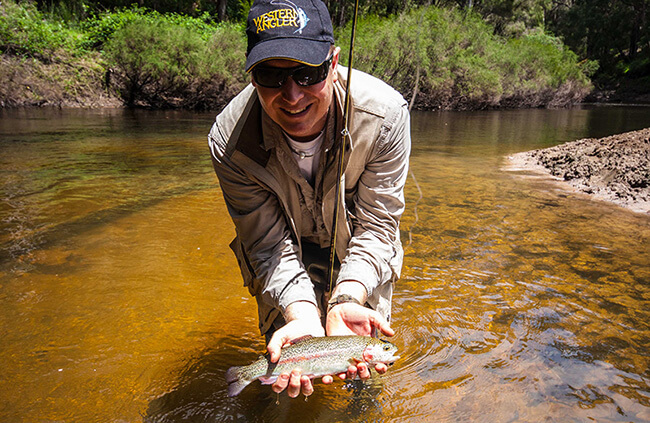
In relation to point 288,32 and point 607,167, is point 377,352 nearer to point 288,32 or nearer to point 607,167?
point 288,32

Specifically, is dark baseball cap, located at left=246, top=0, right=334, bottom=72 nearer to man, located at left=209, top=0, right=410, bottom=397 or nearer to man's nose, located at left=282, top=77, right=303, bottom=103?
man, located at left=209, top=0, right=410, bottom=397

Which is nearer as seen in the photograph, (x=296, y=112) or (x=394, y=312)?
(x=296, y=112)

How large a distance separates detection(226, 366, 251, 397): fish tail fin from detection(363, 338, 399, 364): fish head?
59 centimetres

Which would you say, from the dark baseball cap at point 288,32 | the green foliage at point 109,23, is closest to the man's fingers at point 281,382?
the dark baseball cap at point 288,32

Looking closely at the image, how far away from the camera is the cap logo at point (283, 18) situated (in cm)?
204

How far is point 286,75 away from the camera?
81.7 inches

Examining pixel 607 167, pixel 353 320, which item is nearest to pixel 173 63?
pixel 607 167

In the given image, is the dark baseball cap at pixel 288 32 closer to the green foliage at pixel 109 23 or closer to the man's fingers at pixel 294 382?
the man's fingers at pixel 294 382

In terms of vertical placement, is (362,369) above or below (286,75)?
below

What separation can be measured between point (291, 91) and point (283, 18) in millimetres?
324

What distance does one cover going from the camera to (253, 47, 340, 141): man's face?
2104mm

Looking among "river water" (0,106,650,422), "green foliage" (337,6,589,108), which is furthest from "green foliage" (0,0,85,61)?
"river water" (0,106,650,422)

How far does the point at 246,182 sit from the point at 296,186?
0.92 ft

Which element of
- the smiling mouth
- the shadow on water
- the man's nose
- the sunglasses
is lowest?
the shadow on water
